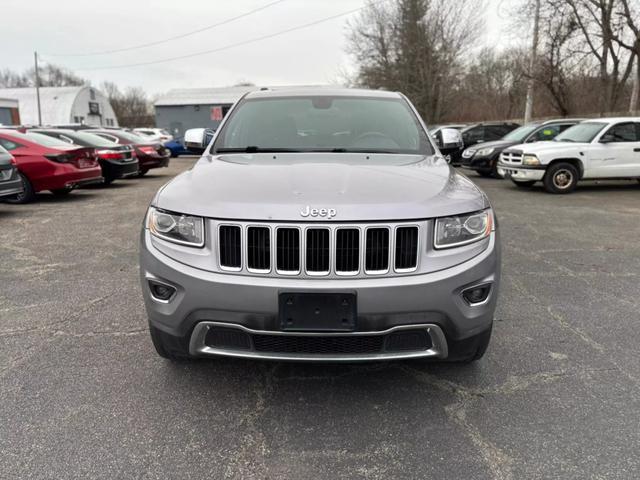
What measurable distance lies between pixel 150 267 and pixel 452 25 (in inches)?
1361

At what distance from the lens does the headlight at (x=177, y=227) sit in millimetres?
2383

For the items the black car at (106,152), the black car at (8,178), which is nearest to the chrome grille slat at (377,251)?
the black car at (8,178)

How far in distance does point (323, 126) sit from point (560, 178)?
8.77 m

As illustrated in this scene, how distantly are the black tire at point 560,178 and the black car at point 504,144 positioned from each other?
2.56 meters

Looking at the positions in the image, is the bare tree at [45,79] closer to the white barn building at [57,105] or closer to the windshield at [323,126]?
the white barn building at [57,105]

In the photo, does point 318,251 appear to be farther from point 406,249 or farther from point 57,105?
point 57,105

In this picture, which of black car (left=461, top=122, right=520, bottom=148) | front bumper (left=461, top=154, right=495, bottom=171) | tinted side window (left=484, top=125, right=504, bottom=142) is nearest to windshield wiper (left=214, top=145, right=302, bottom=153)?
front bumper (left=461, top=154, right=495, bottom=171)

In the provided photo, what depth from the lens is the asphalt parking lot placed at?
2180 millimetres

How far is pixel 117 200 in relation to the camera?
1013 centimetres

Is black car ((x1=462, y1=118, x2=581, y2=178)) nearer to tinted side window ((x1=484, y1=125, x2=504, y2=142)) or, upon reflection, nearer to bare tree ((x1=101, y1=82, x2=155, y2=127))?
tinted side window ((x1=484, y1=125, x2=504, y2=142))

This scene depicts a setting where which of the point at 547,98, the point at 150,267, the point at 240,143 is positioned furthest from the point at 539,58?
the point at 150,267

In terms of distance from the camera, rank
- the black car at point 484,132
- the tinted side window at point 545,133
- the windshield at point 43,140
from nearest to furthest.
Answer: the windshield at point 43,140, the tinted side window at point 545,133, the black car at point 484,132

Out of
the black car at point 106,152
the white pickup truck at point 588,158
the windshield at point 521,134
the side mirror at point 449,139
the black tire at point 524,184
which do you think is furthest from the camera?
the windshield at point 521,134

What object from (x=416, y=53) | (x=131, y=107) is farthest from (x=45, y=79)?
(x=416, y=53)
